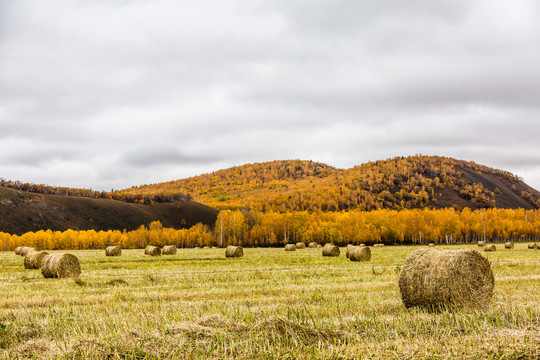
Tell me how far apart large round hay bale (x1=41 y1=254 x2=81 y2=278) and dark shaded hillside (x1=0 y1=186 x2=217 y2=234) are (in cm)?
13765

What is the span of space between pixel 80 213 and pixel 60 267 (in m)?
158

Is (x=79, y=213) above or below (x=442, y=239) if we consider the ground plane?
above

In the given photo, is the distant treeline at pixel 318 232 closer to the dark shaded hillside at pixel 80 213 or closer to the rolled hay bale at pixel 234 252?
the dark shaded hillside at pixel 80 213

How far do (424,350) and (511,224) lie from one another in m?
139

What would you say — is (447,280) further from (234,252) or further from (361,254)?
(234,252)

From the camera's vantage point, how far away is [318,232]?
111m

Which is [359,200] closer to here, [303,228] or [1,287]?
[303,228]

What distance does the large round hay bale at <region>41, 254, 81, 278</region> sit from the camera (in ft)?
65.0

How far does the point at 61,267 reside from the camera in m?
19.8

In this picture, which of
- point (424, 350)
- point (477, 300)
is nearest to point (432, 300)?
point (477, 300)

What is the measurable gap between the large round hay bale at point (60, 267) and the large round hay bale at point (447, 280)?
1565 cm

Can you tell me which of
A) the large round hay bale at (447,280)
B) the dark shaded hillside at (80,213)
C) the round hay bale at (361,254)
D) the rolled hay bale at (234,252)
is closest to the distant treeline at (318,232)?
the dark shaded hillside at (80,213)

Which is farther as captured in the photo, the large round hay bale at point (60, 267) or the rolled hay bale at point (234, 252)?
the rolled hay bale at point (234, 252)

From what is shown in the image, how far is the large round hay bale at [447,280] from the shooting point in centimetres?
1114
